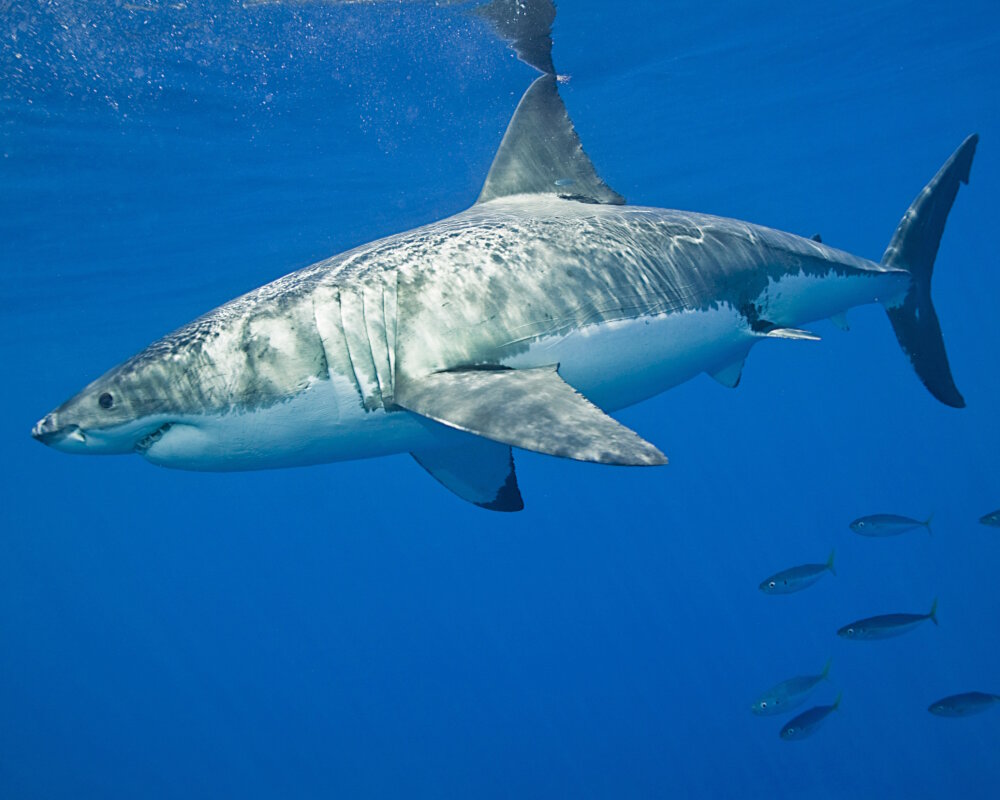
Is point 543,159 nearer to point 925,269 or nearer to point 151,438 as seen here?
point 151,438

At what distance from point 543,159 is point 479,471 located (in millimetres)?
2492

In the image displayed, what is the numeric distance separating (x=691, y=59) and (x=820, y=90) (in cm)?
621

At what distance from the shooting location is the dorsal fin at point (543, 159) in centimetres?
535

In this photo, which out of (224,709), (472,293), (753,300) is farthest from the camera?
(224,709)

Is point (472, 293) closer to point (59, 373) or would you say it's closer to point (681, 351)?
point (681, 351)

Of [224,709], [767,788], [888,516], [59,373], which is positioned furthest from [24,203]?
[224,709]

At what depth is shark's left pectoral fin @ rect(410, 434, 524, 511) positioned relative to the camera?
456 centimetres

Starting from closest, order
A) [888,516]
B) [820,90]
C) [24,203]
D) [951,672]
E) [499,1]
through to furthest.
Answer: [888,516] < [499,1] < [24,203] < [820,90] < [951,672]

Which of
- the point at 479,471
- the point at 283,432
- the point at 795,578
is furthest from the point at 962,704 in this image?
the point at 283,432

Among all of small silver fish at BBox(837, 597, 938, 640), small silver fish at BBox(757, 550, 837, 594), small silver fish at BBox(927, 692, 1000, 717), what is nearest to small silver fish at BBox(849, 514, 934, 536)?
small silver fish at BBox(757, 550, 837, 594)

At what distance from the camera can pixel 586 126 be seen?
1819cm

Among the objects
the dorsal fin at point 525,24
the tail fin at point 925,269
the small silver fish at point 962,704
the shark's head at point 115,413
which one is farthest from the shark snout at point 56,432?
the dorsal fin at point 525,24

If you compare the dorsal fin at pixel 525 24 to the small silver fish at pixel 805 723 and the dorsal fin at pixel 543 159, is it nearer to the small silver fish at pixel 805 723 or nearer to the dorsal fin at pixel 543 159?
the dorsal fin at pixel 543 159

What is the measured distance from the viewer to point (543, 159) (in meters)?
5.38
